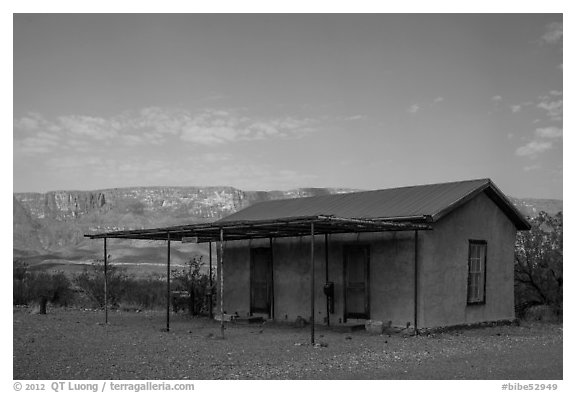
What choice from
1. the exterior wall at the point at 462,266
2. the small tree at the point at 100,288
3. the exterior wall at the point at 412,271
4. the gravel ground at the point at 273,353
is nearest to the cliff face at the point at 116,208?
the small tree at the point at 100,288

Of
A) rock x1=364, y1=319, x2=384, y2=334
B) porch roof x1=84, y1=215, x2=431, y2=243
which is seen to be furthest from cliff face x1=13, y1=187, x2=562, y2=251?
rock x1=364, y1=319, x2=384, y2=334

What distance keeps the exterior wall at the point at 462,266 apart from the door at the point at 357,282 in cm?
159

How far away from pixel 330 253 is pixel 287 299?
2.08 meters

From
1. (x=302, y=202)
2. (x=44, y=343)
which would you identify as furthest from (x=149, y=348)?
(x=302, y=202)

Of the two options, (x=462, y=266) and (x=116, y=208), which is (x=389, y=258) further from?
(x=116, y=208)

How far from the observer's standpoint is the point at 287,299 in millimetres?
19094

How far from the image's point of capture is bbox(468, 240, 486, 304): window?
17375 millimetres

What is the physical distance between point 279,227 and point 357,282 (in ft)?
10.6

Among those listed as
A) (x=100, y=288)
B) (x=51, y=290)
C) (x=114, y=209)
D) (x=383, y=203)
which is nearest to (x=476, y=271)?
(x=383, y=203)

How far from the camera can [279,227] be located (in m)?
15.2

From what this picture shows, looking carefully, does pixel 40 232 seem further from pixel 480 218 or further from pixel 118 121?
pixel 480 218

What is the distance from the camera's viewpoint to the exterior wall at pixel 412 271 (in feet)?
53.1

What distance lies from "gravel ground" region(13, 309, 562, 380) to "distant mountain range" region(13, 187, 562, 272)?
58.4 metres

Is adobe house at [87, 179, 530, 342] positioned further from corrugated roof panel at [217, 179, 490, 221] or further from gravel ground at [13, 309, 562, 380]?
gravel ground at [13, 309, 562, 380]
